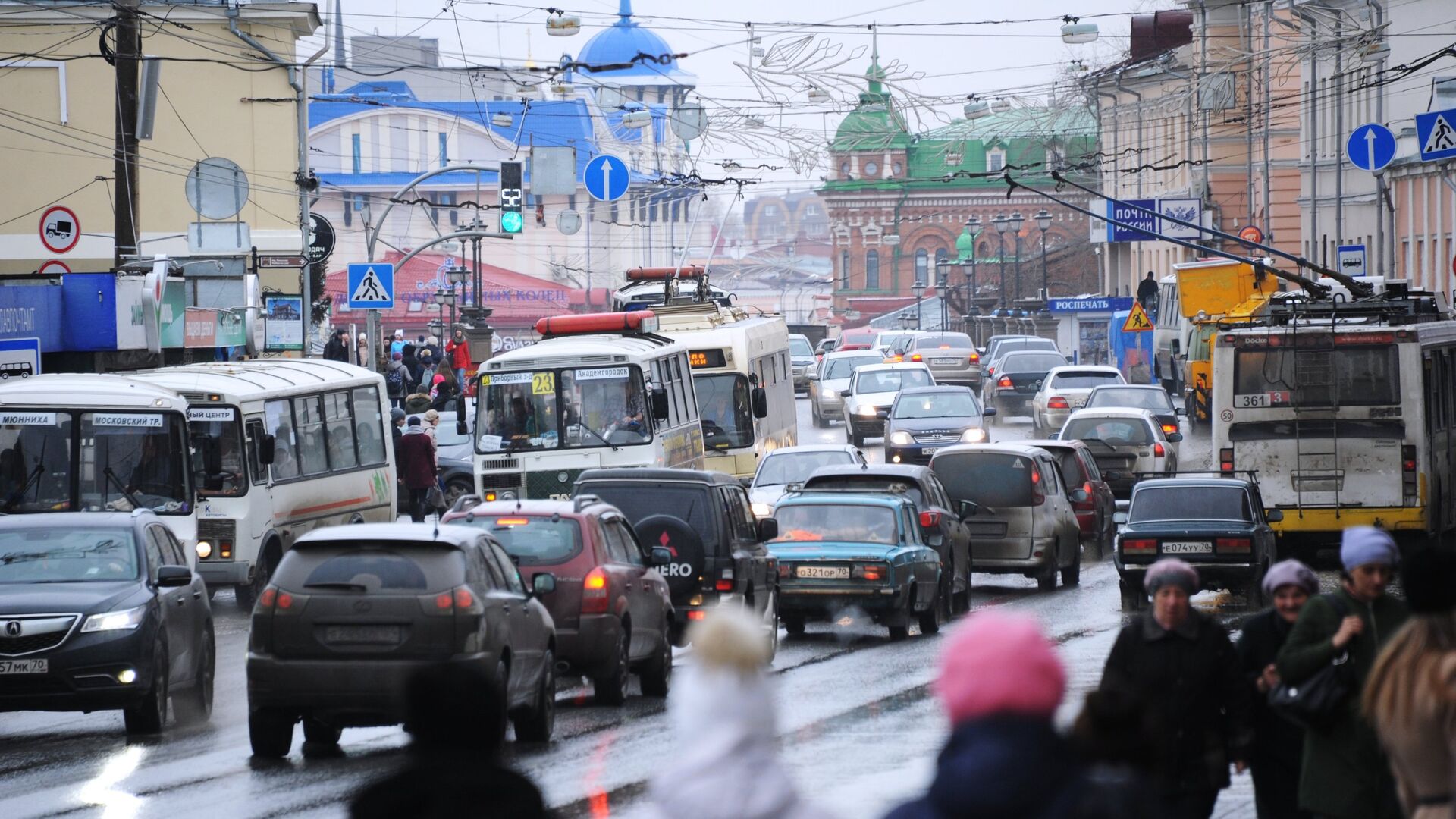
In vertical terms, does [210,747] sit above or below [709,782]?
below

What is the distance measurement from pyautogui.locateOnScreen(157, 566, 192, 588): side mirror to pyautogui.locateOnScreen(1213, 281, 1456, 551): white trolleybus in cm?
→ 1401

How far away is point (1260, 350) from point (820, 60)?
887 cm

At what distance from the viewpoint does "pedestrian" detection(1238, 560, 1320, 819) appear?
7906 millimetres

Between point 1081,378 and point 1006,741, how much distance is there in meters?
42.1

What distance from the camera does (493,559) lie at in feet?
43.0

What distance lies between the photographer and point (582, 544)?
48.6 ft

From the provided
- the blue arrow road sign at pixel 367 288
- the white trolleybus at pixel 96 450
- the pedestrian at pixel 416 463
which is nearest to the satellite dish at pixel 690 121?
the blue arrow road sign at pixel 367 288

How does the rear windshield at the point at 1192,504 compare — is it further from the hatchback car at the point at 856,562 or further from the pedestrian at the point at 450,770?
the pedestrian at the point at 450,770

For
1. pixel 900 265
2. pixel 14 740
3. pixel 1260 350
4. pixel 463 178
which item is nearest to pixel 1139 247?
pixel 463 178

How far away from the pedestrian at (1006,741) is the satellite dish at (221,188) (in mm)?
39808

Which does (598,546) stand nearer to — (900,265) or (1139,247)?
(1139,247)

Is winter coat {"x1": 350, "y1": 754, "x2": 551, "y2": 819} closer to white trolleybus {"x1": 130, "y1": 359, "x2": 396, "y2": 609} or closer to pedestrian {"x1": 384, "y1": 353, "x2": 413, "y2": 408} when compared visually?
white trolleybus {"x1": 130, "y1": 359, "x2": 396, "y2": 609}

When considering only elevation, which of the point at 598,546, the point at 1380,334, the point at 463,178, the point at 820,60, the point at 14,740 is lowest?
the point at 14,740

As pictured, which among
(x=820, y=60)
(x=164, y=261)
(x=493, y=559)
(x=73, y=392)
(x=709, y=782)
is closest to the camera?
(x=709, y=782)
